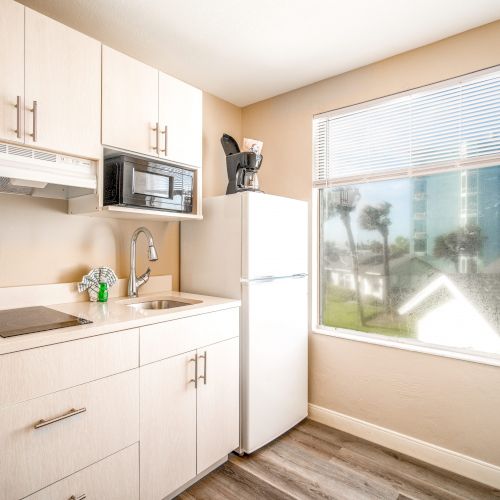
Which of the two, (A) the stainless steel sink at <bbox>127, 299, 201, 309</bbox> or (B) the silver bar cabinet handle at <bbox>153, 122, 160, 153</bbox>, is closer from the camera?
(B) the silver bar cabinet handle at <bbox>153, 122, 160, 153</bbox>

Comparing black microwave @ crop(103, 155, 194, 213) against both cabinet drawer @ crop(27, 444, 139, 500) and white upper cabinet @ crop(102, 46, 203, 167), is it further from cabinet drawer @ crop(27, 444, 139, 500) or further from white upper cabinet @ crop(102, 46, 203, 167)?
cabinet drawer @ crop(27, 444, 139, 500)

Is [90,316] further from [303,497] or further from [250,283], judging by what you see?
[303,497]

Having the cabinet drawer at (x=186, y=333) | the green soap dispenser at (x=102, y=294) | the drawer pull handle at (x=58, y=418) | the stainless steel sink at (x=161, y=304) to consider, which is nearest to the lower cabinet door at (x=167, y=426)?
the cabinet drawer at (x=186, y=333)

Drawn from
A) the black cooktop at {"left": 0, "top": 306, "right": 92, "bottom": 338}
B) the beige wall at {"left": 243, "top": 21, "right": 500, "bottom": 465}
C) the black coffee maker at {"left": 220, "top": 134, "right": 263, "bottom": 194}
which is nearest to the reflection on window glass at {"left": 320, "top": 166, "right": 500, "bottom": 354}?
the beige wall at {"left": 243, "top": 21, "right": 500, "bottom": 465}

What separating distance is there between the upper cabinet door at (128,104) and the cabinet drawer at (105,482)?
57.7 inches

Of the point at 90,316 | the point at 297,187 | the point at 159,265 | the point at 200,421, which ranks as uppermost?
the point at 297,187

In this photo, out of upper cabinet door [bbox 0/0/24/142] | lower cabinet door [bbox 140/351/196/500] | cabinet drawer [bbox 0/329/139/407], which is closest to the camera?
cabinet drawer [bbox 0/329/139/407]

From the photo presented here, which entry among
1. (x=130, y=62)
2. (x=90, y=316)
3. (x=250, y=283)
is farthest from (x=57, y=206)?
(x=250, y=283)

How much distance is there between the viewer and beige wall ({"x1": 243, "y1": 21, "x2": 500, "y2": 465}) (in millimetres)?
1956

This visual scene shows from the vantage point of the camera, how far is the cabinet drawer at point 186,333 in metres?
1.59

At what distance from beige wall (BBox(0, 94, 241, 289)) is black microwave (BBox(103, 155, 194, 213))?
389 mm

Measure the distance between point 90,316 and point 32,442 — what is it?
53 centimetres

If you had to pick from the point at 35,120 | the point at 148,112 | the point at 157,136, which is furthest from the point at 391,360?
the point at 35,120

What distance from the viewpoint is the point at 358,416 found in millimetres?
2400
